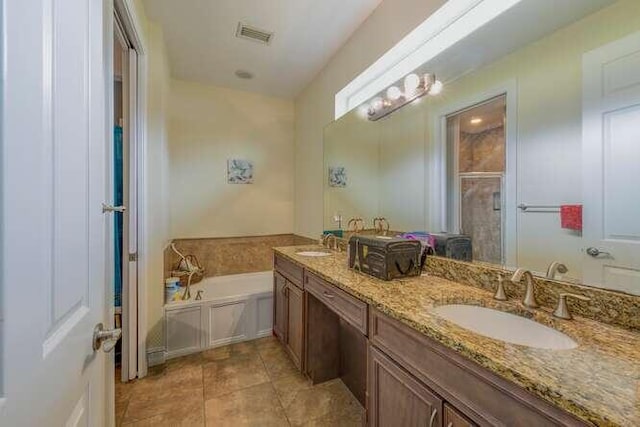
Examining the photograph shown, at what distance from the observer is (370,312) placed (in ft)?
3.81

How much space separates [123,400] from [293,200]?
2.41 metres

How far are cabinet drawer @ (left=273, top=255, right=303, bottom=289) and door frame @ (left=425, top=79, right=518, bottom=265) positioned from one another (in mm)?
936

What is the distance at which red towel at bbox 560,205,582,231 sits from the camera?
1.02 m

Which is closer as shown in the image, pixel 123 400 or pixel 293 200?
pixel 123 400

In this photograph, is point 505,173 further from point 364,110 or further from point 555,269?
point 364,110

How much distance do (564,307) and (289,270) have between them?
1605mm

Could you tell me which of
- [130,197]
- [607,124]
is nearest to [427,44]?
[607,124]

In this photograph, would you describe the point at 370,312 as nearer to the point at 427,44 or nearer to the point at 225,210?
the point at 427,44

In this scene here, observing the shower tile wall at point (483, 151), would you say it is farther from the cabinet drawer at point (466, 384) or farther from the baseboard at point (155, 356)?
the baseboard at point (155, 356)

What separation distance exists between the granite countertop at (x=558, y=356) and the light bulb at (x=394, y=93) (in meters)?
1.36

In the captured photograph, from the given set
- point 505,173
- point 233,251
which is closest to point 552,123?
point 505,173

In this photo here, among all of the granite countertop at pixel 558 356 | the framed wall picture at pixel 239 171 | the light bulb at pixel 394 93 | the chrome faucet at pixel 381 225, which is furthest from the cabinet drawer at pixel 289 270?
the light bulb at pixel 394 93

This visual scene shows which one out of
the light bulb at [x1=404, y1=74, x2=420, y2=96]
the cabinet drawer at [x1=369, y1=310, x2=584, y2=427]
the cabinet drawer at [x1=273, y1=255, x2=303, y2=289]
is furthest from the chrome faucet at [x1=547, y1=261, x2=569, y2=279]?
the cabinet drawer at [x1=273, y1=255, x2=303, y2=289]

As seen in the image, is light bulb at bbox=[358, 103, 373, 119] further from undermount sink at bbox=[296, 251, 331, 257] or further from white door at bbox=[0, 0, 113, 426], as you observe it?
white door at bbox=[0, 0, 113, 426]
